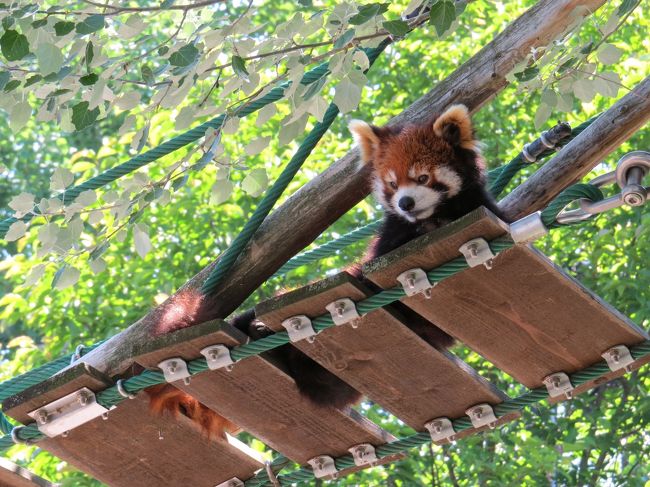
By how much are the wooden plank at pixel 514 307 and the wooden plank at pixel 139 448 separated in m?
1.10

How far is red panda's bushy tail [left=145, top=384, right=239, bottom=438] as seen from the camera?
12.6ft

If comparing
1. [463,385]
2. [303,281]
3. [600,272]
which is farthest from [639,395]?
[463,385]

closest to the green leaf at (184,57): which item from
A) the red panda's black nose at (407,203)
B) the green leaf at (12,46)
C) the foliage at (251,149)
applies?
the foliage at (251,149)

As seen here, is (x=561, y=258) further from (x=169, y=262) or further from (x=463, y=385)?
(x=463, y=385)

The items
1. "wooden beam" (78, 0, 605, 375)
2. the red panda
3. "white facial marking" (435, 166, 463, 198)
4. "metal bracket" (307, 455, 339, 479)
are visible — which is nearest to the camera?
"wooden beam" (78, 0, 605, 375)

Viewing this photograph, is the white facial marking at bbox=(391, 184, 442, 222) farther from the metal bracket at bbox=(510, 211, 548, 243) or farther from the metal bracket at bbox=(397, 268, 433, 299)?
the metal bracket at bbox=(510, 211, 548, 243)

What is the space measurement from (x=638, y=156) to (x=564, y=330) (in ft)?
2.09

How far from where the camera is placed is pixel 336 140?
9.29 m

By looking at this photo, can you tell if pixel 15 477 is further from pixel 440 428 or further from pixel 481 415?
pixel 481 415

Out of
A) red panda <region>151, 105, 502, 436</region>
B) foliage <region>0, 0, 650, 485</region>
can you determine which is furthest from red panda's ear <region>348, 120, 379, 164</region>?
foliage <region>0, 0, 650, 485</region>

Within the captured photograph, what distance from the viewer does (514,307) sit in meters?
3.34

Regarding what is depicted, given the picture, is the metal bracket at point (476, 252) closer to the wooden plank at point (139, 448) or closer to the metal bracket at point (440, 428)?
the metal bracket at point (440, 428)

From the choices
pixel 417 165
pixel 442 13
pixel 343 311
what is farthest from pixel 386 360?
pixel 417 165

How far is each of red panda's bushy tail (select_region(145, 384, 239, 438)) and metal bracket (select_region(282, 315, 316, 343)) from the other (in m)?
0.65
